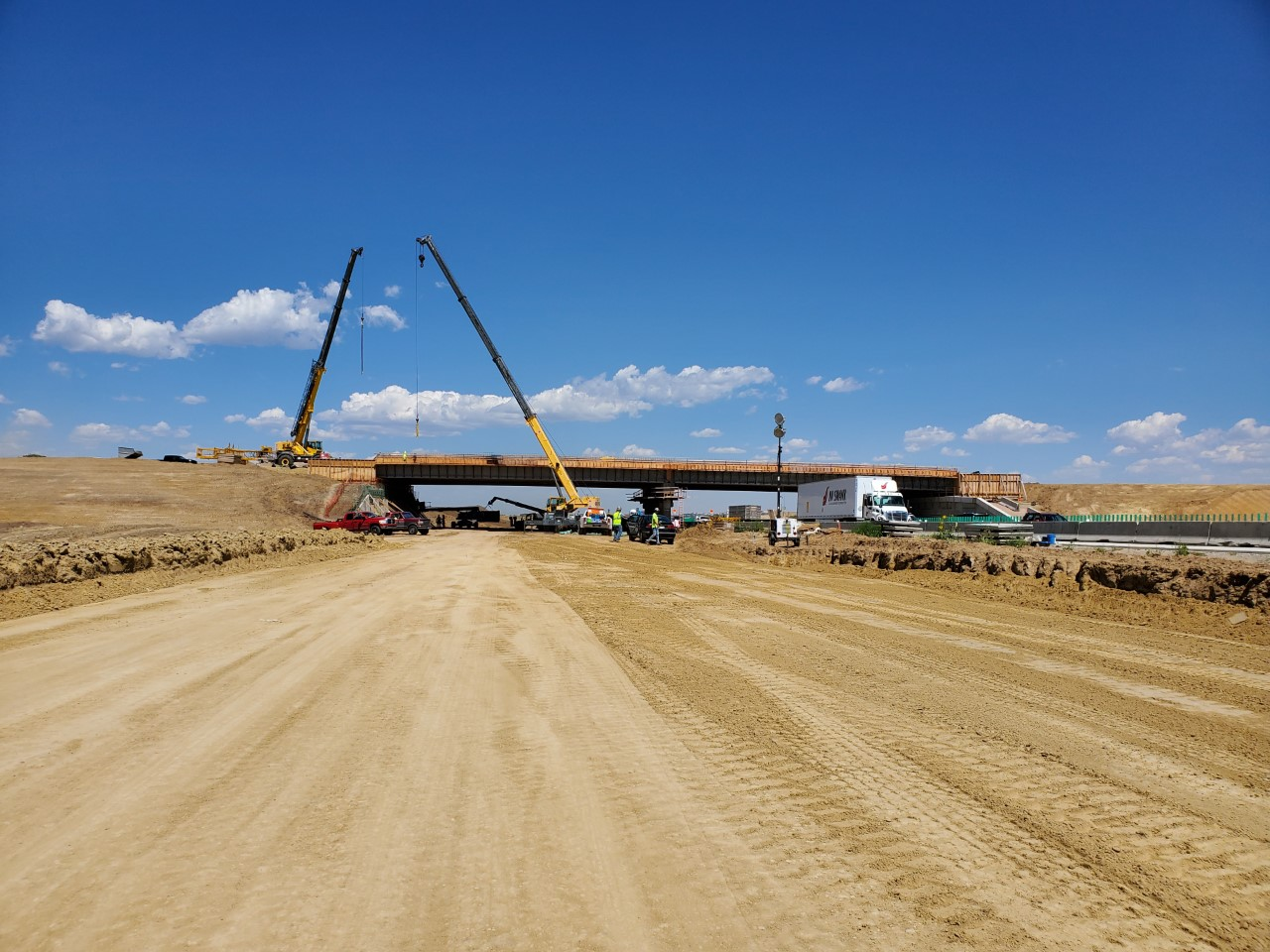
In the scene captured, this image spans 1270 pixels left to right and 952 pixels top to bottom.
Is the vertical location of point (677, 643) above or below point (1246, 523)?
below

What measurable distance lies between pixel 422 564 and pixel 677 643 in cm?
1528

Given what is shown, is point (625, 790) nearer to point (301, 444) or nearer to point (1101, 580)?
point (1101, 580)

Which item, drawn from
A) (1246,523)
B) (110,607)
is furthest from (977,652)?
(1246,523)

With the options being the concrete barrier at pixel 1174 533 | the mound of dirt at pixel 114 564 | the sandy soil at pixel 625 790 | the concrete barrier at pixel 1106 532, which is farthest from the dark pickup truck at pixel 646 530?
the sandy soil at pixel 625 790

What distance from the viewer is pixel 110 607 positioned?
12.7 m

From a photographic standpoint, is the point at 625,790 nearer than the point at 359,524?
Yes

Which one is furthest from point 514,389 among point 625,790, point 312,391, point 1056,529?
point 625,790

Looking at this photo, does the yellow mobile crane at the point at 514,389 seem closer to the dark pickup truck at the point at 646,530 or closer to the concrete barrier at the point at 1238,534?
the dark pickup truck at the point at 646,530

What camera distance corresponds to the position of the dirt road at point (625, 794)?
3412 millimetres

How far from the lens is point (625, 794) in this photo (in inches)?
190

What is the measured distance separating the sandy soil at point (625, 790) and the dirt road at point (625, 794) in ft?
0.08

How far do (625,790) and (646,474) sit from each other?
266 feet

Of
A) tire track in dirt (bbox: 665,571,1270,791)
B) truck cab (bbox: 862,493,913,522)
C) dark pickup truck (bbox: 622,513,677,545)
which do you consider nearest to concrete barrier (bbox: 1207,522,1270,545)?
truck cab (bbox: 862,493,913,522)

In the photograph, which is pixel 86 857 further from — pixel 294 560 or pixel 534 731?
pixel 294 560
